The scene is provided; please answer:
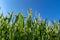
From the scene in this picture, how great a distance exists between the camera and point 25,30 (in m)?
1.68

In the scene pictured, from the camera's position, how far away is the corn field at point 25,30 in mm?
1584

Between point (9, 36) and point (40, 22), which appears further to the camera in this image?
point (40, 22)

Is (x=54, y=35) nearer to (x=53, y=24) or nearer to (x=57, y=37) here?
(x=57, y=37)

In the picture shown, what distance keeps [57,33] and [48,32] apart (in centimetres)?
11

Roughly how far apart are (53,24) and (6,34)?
29.7 inches

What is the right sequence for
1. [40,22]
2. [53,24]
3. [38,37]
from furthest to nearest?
1. [53,24]
2. [40,22]
3. [38,37]

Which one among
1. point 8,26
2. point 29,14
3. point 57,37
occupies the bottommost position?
point 57,37

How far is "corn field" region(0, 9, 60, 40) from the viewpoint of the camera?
158cm

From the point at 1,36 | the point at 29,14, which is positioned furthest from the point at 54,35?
the point at 1,36

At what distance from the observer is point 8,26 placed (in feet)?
5.77

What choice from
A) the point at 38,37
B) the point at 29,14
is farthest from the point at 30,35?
the point at 29,14

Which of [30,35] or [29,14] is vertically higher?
[29,14]

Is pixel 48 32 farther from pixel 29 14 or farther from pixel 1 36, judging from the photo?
pixel 1 36

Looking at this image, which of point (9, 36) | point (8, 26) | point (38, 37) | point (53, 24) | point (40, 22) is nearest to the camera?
point (9, 36)
